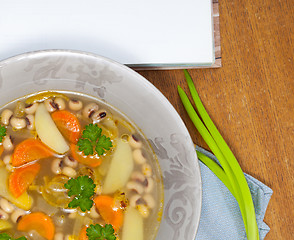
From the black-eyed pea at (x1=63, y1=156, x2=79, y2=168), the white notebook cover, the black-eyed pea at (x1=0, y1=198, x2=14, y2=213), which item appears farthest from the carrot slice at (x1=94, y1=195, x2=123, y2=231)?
the white notebook cover

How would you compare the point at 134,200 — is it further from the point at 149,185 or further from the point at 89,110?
the point at 89,110

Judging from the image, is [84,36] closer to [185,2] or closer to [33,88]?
[33,88]

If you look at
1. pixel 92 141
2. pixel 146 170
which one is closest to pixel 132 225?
pixel 146 170

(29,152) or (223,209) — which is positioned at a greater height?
(29,152)

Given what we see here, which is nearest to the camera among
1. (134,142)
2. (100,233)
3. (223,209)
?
(100,233)

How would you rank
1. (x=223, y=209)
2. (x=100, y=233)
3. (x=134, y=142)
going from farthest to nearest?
1. (x=223, y=209)
2. (x=134, y=142)
3. (x=100, y=233)

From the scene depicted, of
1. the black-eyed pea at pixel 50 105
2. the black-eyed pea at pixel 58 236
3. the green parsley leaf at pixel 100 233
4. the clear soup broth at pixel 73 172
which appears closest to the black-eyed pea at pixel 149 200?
the clear soup broth at pixel 73 172
